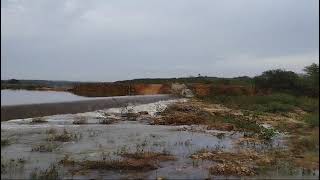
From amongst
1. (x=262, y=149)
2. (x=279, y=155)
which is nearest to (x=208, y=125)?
(x=262, y=149)

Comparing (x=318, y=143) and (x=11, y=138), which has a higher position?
Result: (x=318, y=143)

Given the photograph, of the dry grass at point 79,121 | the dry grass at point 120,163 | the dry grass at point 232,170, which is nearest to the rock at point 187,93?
the dry grass at point 79,121

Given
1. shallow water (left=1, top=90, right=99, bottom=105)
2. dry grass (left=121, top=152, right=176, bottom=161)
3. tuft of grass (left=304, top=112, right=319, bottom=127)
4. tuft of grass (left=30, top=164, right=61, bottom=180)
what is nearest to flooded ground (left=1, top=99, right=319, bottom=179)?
tuft of grass (left=30, top=164, right=61, bottom=180)

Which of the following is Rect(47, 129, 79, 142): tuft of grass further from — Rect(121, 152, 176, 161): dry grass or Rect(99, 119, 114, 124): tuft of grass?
Rect(99, 119, 114, 124): tuft of grass

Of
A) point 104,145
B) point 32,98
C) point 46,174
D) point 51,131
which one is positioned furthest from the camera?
point 32,98

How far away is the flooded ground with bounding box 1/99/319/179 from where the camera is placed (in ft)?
25.0

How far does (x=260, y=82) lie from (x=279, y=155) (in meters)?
24.2

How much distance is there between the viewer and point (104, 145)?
1076cm

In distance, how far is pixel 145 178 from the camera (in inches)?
291

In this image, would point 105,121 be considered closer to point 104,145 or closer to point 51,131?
point 51,131

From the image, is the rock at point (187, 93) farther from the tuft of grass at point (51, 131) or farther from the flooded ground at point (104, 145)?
the tuft of grass at point (51, 131)

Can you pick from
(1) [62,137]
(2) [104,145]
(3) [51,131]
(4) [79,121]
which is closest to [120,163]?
(2) [104,145]

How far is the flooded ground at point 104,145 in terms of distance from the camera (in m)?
7.63

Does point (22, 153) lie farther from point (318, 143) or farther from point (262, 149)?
point (318, 143)
